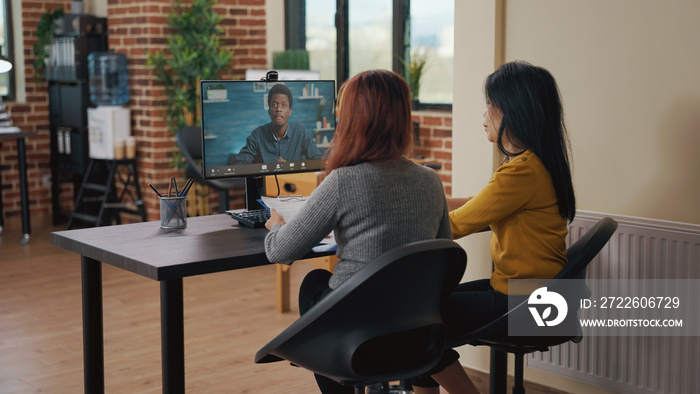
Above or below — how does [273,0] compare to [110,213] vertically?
above

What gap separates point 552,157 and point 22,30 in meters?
5.73

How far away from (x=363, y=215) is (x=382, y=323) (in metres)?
0.27

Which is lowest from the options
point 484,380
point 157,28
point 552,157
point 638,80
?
point 484,380

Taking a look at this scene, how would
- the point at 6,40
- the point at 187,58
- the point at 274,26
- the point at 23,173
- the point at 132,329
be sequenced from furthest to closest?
the point at 6,40 → the point at 274,26 → the point at 187,58 → the point at 23,173 → the point at 132,329

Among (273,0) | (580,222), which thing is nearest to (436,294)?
(580,222)

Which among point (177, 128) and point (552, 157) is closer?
point (552, 157)

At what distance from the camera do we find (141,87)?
624cm

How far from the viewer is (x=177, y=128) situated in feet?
20.5

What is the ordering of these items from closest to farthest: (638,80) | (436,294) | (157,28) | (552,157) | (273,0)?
(436,294)
(552,157)
(638,80)
(157,28)
(273,0)

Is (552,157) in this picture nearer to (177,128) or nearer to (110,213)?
(177,128)

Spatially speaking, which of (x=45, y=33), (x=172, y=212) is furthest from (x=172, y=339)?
(x=45, y=33)

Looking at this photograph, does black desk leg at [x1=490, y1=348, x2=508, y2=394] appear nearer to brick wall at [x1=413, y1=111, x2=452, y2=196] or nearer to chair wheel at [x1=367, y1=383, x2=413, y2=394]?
chair wheel at [x1=367, y1=383, x2=413, y2=394]

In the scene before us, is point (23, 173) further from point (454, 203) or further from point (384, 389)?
point (384, 389)

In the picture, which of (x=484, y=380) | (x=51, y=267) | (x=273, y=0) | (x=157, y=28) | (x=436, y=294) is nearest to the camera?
(x=436, y=294)
